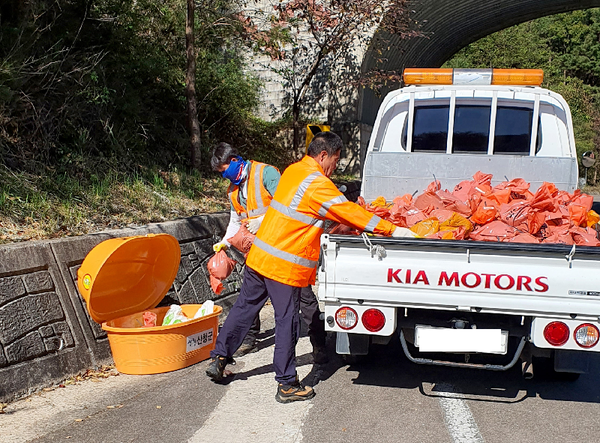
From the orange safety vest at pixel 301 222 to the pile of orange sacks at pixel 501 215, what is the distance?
1.78ft

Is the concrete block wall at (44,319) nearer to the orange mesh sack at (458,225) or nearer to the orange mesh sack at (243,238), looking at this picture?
the orange mesh sack at (243,238)

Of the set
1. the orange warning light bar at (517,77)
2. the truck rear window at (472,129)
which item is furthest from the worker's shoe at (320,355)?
the orange warning light bar at (517,77)

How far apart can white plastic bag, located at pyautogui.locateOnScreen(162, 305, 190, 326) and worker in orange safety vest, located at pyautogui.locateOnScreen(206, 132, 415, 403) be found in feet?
3.94

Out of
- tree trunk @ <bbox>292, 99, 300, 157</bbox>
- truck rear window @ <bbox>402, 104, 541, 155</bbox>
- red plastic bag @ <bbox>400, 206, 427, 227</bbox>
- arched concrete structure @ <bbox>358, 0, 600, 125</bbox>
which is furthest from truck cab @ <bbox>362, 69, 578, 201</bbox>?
arched concrete structure @ <bbox>358, 0, 600, 125</bbox>

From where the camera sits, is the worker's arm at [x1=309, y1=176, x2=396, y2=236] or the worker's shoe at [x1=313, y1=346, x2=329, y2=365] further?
the worker's shoe at [x1=313, y1=346, x2=329, y2=365]

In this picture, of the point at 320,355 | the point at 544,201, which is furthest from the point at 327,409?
the point at 544,201

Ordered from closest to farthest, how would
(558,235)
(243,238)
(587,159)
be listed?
1. (558,235)
2. (243,238)
3. (587,159)

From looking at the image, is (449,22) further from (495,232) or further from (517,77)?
(495,232)

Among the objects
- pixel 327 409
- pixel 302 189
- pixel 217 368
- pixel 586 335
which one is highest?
pixel 302 189

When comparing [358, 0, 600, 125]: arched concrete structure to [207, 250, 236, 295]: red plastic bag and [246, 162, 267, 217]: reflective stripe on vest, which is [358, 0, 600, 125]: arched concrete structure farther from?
[207, 250, 236, 295]: red plastic bag

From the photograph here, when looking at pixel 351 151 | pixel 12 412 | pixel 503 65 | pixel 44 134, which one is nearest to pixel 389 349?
pixel 12 412

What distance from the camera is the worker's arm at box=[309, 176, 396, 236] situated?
439 centimetres

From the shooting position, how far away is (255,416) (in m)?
4.32

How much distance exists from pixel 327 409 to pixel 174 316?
1822mm
